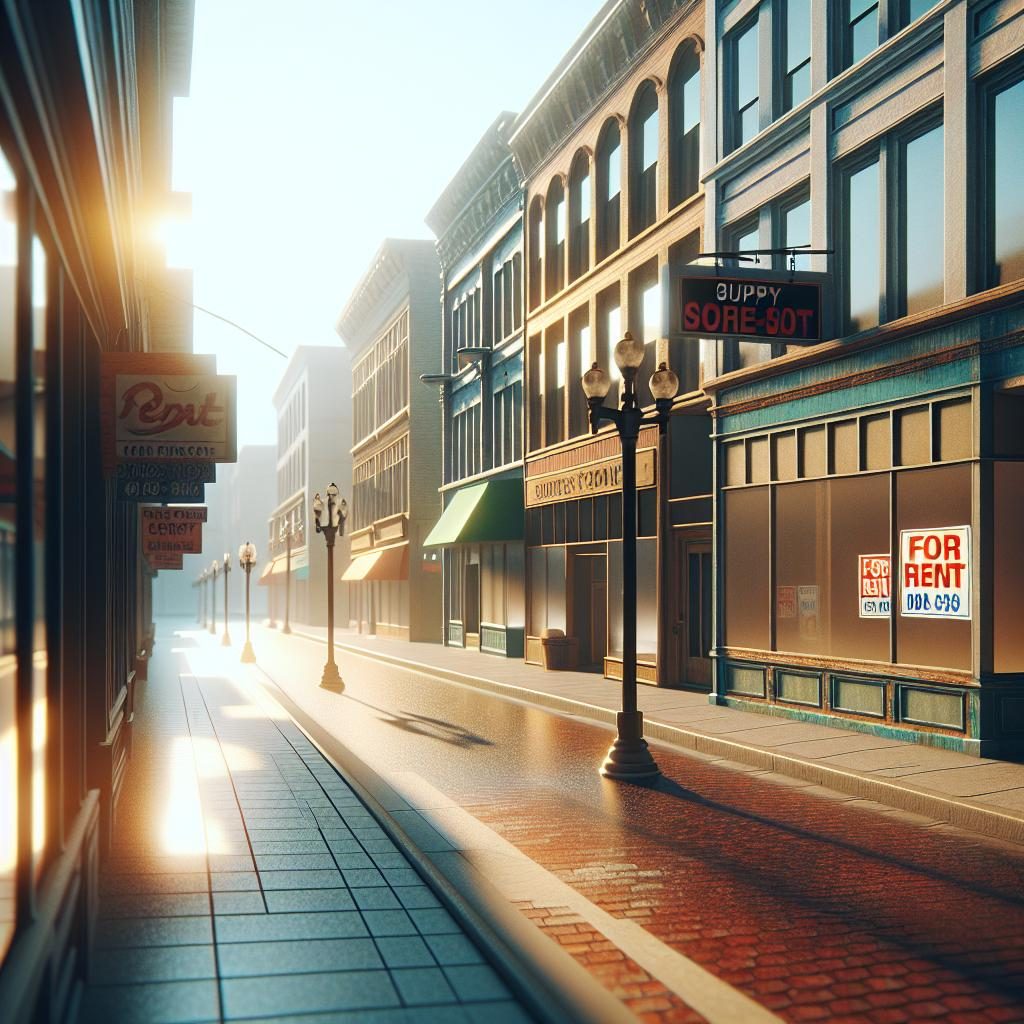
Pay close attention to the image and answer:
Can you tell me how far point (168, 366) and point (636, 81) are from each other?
17.9 metres

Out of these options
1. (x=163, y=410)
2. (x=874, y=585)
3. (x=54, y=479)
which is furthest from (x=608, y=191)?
(x=54, y=479)

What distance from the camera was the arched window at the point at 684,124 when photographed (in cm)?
2220

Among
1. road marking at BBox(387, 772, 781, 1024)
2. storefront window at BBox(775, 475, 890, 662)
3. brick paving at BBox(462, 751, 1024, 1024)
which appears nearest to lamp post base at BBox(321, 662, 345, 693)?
storefront window at BBox(775, 475, 890, 662)

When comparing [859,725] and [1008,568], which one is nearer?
[1008,568]

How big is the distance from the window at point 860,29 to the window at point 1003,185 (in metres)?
2.75

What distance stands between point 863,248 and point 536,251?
1619cm

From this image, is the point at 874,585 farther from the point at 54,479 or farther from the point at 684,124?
the point at 54,479

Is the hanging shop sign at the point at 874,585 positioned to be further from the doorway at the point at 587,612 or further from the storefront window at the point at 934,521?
the doorway at the point at 587,612

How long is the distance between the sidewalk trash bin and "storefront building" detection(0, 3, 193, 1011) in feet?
64.0

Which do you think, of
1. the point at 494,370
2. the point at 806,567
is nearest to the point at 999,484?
the point at 806,567

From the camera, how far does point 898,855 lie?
9.05 metres

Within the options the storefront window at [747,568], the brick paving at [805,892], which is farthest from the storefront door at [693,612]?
the brick paving at [805,892]

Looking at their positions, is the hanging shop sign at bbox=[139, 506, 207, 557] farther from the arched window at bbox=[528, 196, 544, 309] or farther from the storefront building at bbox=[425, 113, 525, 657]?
the arched window at bbox=[528, 196, 544, 309]

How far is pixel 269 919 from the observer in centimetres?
688
